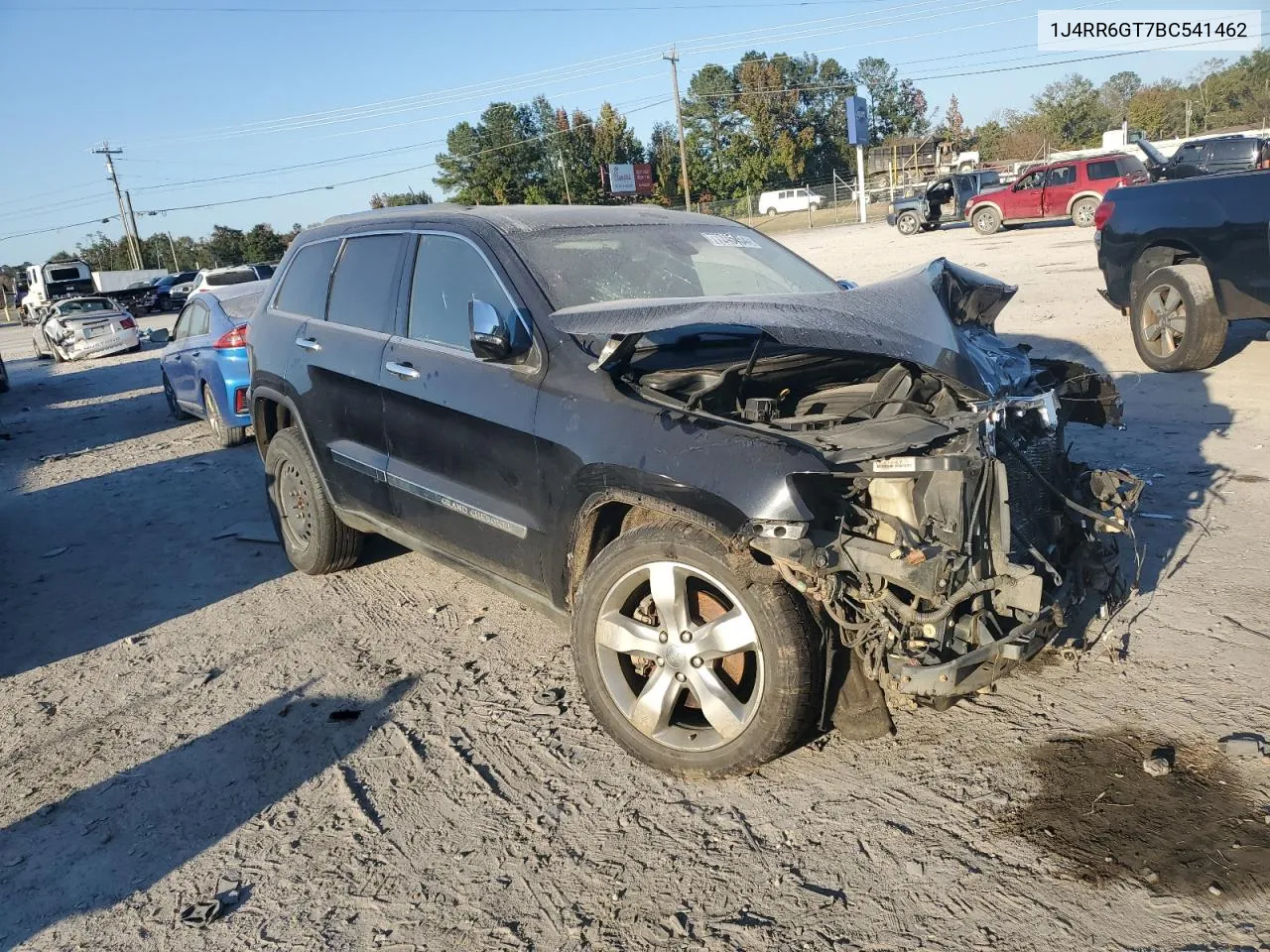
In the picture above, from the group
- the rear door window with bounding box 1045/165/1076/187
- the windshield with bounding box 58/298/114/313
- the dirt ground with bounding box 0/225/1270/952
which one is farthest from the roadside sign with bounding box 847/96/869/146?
the dirt ground with bounding box 0/225/1270/952

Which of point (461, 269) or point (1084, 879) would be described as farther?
point (461, 269)

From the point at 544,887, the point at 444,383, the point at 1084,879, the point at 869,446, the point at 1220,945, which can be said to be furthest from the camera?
the point at 444,383

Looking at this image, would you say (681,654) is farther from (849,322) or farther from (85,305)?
(85,305)

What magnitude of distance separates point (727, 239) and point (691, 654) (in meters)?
2.50

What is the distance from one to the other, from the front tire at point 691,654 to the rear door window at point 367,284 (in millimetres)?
1997

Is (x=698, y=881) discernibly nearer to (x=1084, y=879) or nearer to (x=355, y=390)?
(x=1084, y=879)

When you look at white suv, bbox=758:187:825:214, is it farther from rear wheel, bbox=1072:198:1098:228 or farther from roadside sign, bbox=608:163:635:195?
rear wheel, bbox=1072:198:1098:228

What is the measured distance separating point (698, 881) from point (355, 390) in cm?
293

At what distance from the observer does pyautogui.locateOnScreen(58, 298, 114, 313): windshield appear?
22781 mm

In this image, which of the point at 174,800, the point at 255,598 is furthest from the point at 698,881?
the point at 255,598

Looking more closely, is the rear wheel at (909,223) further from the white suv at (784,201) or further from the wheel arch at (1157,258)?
the white suv at (784,201)

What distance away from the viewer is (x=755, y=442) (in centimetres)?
292

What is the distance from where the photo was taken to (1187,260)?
26.0 feet

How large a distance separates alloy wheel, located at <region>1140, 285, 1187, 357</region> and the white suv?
175ft
